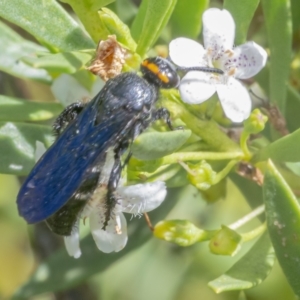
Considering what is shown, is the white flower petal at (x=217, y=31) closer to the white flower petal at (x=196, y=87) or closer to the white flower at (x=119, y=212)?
the white flower petal at (x=196, y=87)

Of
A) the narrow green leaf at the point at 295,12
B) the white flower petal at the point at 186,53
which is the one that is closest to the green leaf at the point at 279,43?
the white flower petal at the point at 186,53

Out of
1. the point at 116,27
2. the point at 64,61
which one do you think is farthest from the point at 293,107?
the point at 64,61

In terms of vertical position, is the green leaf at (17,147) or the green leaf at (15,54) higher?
the green leaf at (15,54)

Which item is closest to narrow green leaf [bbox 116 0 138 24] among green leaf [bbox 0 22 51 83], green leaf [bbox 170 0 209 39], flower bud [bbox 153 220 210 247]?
green leaf [bbox 170 0 209 39]

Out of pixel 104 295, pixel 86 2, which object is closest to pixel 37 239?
pixel 104 295

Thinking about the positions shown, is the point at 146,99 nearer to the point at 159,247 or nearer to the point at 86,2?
the point at 86,2

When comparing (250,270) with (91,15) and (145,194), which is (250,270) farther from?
(91,15)
